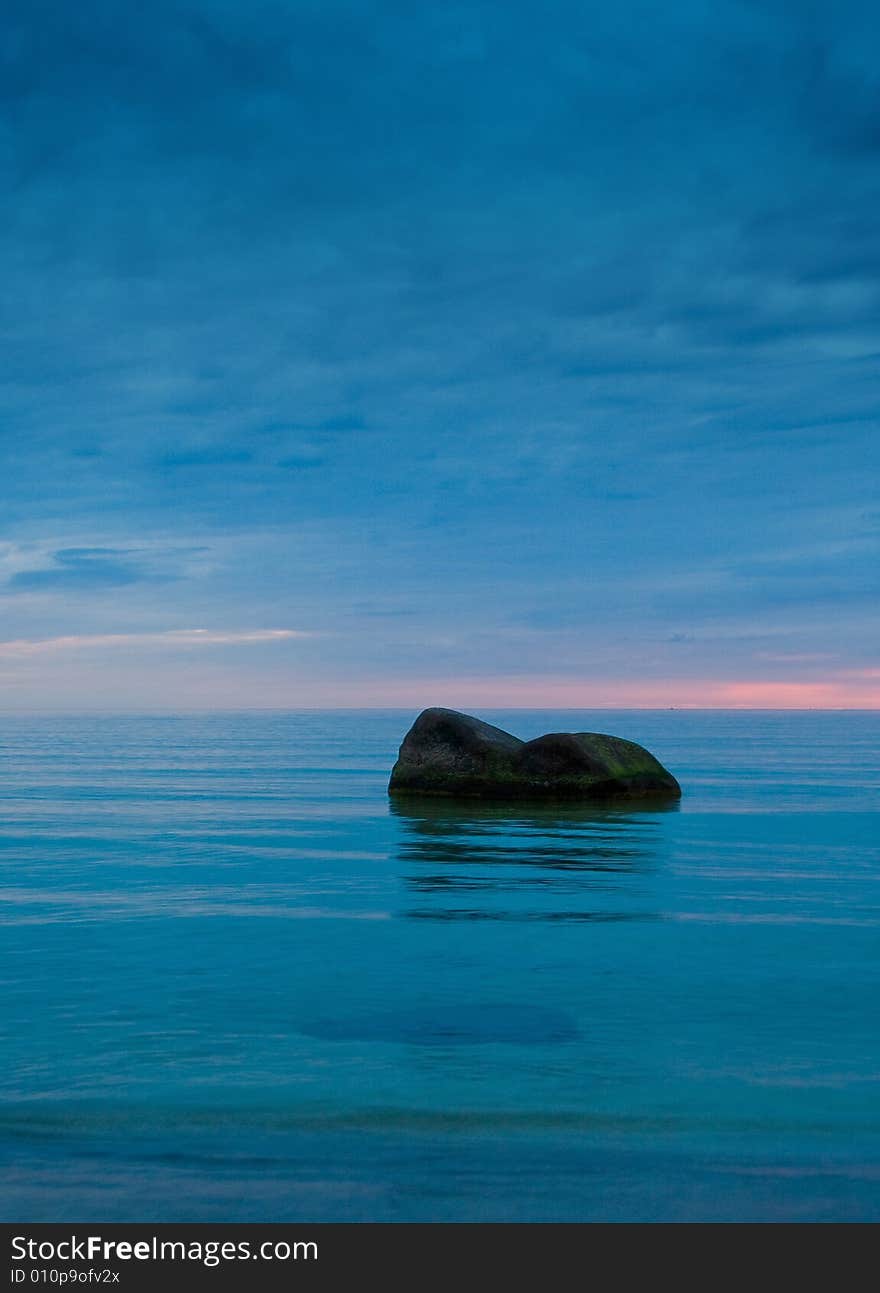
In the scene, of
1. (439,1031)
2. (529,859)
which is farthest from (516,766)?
(439,1031)

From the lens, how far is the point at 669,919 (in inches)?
547

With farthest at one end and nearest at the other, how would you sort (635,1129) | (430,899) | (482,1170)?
1. (430,899)
2. (635,1129)
3. (482,1170)

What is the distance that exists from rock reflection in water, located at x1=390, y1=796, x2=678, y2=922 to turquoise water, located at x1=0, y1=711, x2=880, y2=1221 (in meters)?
0.11

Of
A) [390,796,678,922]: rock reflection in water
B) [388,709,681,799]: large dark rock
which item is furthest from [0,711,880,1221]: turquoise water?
[388,709,681,799]: large dark rock

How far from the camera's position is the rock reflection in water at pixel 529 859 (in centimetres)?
1456

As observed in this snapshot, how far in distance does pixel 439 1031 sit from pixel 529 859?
32.5ft

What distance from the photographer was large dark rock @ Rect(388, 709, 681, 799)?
28.3 metres

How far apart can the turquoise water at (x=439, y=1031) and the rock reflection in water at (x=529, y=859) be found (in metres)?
0.11

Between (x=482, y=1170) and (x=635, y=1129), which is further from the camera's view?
(x=635, y=1129)

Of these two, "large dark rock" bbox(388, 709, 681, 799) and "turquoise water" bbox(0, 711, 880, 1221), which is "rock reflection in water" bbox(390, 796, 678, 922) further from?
"large dark rock" bbox(388, 709, 681, 799)

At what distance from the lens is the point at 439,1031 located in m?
8.96
